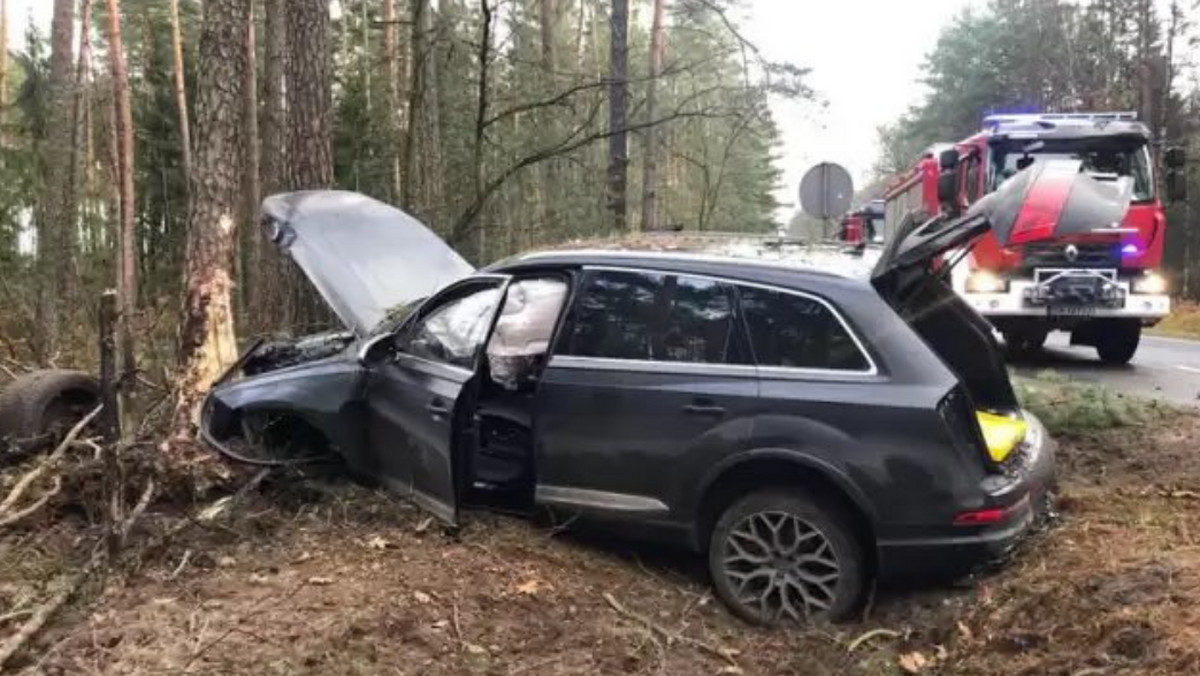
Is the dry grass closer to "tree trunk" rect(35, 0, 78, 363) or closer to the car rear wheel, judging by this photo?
the car rear wheel

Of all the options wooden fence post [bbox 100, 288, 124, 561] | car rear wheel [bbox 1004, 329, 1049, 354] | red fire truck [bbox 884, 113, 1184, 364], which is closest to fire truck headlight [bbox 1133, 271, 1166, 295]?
red fire truck [bbox 884, 113, 1184, 364]

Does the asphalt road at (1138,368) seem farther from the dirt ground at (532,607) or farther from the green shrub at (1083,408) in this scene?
the dirt ground at (532,607)

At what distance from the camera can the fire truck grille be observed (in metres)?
12.6

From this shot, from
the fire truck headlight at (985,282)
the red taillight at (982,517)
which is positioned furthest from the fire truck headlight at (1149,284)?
the red taillight at (982,517)

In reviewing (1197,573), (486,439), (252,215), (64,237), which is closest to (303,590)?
(486,439)

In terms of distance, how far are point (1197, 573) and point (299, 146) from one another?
8.17 meters

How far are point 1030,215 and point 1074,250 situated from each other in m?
8.68

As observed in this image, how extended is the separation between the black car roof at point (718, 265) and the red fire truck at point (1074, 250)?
7753mm

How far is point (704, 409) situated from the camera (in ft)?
16.3

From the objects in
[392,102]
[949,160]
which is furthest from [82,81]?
[949,160]

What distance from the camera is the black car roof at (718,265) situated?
499cm

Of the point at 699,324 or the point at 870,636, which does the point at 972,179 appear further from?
the point at 870,636

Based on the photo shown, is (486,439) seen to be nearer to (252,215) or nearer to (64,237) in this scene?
(64,237)

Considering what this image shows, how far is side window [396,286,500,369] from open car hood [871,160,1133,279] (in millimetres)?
2047
